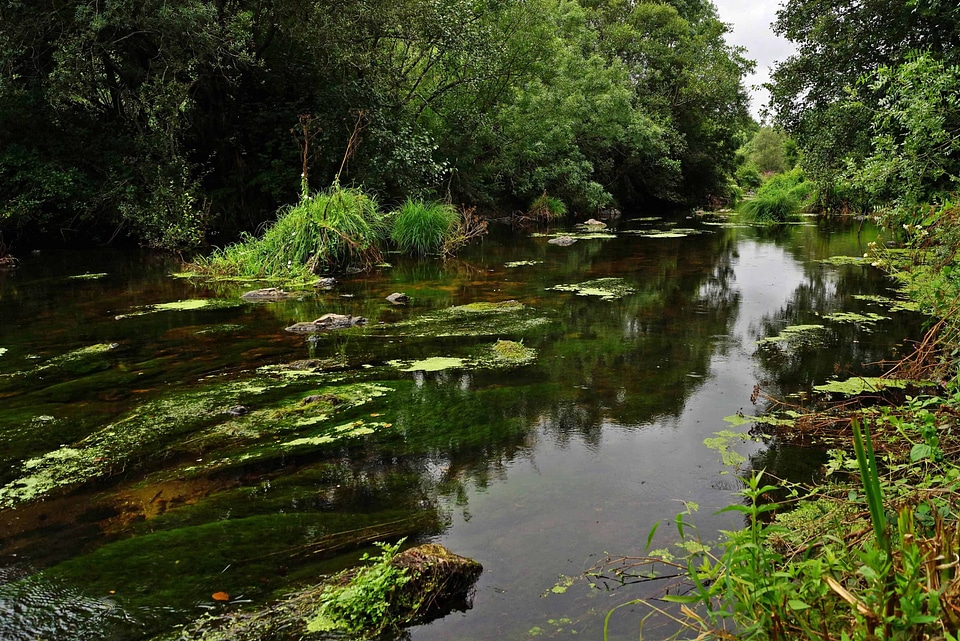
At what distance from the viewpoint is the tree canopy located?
11.7 meters

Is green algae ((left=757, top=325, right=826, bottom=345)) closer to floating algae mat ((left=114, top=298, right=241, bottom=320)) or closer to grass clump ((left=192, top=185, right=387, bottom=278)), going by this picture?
floating algae mat ((left=114, top=298, right=241, bottom=320))

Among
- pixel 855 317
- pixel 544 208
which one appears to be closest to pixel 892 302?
pixel 855 317

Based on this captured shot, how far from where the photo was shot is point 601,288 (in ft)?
30.4

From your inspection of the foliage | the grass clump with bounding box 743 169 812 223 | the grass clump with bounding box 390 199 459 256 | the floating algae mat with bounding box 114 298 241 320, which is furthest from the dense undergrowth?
the grass clump with bounding box 743 169 812 223

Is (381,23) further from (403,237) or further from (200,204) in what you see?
(200,204)

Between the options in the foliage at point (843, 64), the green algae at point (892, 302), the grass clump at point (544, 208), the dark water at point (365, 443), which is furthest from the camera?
the grass clump at point (544, 208)

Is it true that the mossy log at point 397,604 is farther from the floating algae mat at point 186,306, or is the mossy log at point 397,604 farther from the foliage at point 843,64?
the foliage at point 843,64

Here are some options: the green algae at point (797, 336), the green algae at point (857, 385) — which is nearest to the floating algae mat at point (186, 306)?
Result: the green algae at point (797, 336)

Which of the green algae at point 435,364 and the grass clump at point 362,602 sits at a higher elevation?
the green algae at point 435,364

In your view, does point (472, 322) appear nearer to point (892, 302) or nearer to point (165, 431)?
point (165, 431)

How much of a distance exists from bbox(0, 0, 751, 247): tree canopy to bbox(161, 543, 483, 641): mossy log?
10.6 metres

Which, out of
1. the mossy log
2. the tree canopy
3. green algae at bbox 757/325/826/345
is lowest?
the mossy log

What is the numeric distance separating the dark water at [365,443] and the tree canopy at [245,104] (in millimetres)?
5276

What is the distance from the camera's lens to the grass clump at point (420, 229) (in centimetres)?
1323
